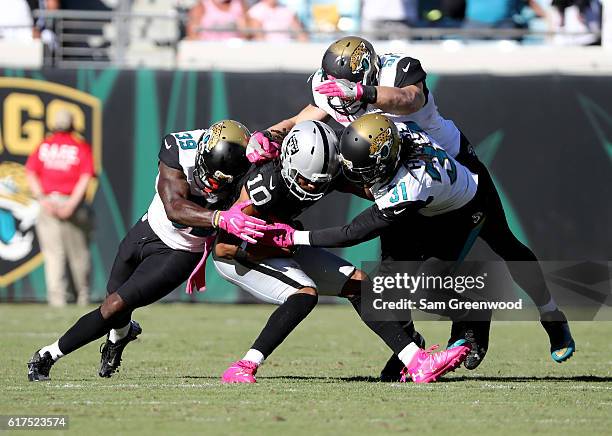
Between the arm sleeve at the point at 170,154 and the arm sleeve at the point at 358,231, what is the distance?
3.10ft

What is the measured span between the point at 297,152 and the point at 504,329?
5.39m

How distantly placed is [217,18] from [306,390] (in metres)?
8.62

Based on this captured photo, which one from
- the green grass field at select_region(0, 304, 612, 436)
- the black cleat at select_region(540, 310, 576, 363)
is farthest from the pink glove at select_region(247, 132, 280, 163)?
the black cleat at select_region(540, 310, 576, 363)

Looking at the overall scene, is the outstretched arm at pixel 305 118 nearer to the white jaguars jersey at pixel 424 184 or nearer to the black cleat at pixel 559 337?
the white jaguars jersey at pixel 424 184

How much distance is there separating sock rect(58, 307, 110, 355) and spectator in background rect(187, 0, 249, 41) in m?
7.66

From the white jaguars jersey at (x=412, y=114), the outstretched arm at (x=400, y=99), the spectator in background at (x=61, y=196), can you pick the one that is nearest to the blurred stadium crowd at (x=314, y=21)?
the spectator in background at (x=61, y=196)

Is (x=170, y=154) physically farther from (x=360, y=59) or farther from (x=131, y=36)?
(x=131, y=36)

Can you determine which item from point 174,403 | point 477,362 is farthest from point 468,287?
point 174,403

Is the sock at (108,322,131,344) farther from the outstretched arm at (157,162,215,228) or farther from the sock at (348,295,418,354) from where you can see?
the sock at (348,295,418,354)

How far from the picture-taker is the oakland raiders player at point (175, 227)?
704cm

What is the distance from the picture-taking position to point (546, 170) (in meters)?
13.6

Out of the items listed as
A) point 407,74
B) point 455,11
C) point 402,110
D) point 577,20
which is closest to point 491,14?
point 455,11

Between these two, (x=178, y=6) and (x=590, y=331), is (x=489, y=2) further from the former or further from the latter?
(x=590, y=331)

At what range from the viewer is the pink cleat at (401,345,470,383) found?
7211 mm
